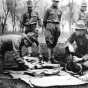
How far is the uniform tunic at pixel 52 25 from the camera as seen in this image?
1004 cm

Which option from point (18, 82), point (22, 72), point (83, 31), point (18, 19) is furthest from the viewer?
point (18, 19)

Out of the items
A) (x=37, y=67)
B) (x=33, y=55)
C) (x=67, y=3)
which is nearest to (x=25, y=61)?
(x=37, y=67)

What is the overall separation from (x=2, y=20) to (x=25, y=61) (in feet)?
5.64

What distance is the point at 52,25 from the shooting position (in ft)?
33.0

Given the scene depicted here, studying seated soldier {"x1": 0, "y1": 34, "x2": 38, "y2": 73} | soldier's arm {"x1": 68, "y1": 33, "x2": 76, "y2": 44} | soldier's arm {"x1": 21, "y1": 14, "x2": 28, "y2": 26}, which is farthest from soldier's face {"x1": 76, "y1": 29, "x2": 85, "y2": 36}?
soldier's arm {"x1": 21, "y1": 14, "x2": 28, "y2": 26}

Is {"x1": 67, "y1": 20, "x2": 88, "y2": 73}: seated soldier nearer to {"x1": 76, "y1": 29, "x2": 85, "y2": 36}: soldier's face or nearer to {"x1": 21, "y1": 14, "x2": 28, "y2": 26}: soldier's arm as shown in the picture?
{"x1": 76, "y1": 29, "x2": 85, "y2": 36}: soldier's face

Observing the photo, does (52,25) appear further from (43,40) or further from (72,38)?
(72,38)

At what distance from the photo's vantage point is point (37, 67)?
30.8 ft

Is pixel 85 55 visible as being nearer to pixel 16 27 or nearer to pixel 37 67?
pixel 37 67

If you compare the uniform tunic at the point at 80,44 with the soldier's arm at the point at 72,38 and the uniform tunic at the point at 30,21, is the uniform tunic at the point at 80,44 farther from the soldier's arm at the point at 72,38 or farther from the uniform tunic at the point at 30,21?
the uniform tunic at the point at 30,21

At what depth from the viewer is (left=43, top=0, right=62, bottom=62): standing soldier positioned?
32.9 ft

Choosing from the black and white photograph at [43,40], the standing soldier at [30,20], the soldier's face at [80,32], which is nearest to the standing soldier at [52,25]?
the black and white photograph at [43,40]

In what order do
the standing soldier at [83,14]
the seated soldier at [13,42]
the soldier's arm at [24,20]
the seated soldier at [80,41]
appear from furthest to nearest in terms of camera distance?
the soldier's arm at [24,20] < the standing soldier at [83,14] < the seated soldier at [80,41] < the seated soldier at [13,42]

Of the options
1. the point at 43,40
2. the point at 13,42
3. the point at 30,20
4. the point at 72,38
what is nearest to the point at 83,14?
the point at 72,38
